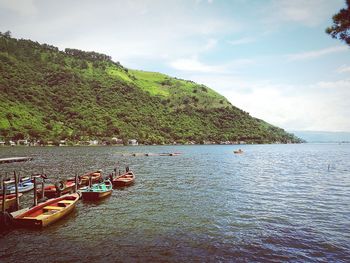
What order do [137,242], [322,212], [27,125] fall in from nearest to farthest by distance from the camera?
[137,242], [322,212], [27,125]

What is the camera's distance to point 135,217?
27.4 metres

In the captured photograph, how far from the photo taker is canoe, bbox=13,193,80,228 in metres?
23.6

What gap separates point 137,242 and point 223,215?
1078 centimetres

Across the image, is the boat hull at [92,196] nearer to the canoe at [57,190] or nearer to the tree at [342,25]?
the canoe at [57,190]

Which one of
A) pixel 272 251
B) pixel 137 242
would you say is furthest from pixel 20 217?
pixel 272 251

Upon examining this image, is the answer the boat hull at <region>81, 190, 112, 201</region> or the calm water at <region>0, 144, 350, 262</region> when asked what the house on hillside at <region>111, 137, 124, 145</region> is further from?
the boat hull at <region>81, 190, 112, 201</region>

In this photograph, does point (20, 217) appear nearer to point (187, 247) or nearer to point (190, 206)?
point (187, 247)

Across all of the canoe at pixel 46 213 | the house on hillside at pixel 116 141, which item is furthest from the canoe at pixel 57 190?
the house on hillside at pixel 116 141

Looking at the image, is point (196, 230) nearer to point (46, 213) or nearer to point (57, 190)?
point (46, 213)

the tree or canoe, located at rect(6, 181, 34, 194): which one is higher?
the tree

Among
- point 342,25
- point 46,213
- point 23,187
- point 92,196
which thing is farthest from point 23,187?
Answer: point 342,25

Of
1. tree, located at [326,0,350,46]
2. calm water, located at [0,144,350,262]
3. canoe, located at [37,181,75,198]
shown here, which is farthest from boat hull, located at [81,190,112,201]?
tree, located at [326,0,350,46]

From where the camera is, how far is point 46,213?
2600 cm

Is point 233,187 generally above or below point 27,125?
below
